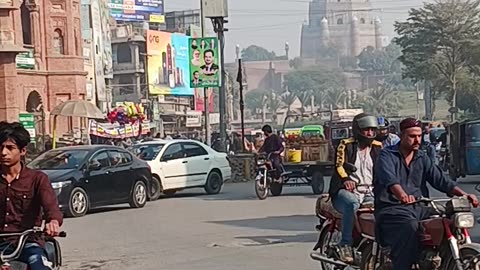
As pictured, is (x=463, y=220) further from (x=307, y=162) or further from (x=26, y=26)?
(x=26, y=26)

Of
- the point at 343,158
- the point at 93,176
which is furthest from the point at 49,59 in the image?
the point at 343,158

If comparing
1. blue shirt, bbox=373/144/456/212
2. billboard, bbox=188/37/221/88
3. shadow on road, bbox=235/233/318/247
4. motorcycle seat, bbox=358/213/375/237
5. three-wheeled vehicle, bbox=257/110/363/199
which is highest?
billboard, bbox=188/37/221/88

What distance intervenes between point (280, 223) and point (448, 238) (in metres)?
9.31

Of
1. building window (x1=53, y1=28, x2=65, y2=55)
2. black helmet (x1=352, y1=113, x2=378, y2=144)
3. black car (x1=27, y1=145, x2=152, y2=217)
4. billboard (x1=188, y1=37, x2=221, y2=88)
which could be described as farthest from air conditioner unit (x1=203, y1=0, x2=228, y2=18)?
black helmet (x1=352, y1=113, x2=378, y2=144)

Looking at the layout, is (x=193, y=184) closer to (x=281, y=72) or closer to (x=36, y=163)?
(x=36, y=163)

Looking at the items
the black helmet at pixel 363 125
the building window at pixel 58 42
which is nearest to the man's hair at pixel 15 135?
the black helmet at pixel 363 125

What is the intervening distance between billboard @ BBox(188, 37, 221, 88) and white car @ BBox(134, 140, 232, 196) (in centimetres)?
817

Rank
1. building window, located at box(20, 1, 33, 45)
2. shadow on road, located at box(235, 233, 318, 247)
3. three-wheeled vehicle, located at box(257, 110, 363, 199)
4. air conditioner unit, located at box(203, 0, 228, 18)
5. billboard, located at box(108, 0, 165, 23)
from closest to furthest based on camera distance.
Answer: shadow on road, located at box(235, 233, 318, 247)
three-wheeled vehicle, located at box(257, 110, 363, 199)
air conditioner unit, located at box(203, 0, 228, 18)
building window, located at box(20, 1, 33, 45)
billboard, located at box(108, 0, 165, 23)

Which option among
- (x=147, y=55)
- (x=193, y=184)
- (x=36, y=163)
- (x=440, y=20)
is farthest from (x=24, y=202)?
(x=147, y=55)

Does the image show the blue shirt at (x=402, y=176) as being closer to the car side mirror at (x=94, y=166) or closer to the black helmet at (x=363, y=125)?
the black helmet at (x=363, y=125)

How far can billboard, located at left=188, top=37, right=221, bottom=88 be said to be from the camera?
32.7 metres

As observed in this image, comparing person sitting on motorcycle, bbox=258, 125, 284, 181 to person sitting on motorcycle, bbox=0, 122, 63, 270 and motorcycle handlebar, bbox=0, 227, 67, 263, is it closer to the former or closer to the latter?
person sitting on motorcycle, bbox=0, 122, 63, 270

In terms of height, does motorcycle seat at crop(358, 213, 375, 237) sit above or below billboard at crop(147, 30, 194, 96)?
below

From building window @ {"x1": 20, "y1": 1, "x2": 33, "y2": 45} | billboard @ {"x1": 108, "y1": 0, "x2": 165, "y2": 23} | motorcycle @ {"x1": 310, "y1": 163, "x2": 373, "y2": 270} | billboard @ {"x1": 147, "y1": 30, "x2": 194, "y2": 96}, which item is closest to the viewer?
motorcycle @ {"x1": 310, "y1": 163, "x2": 373, "y2": 270}
